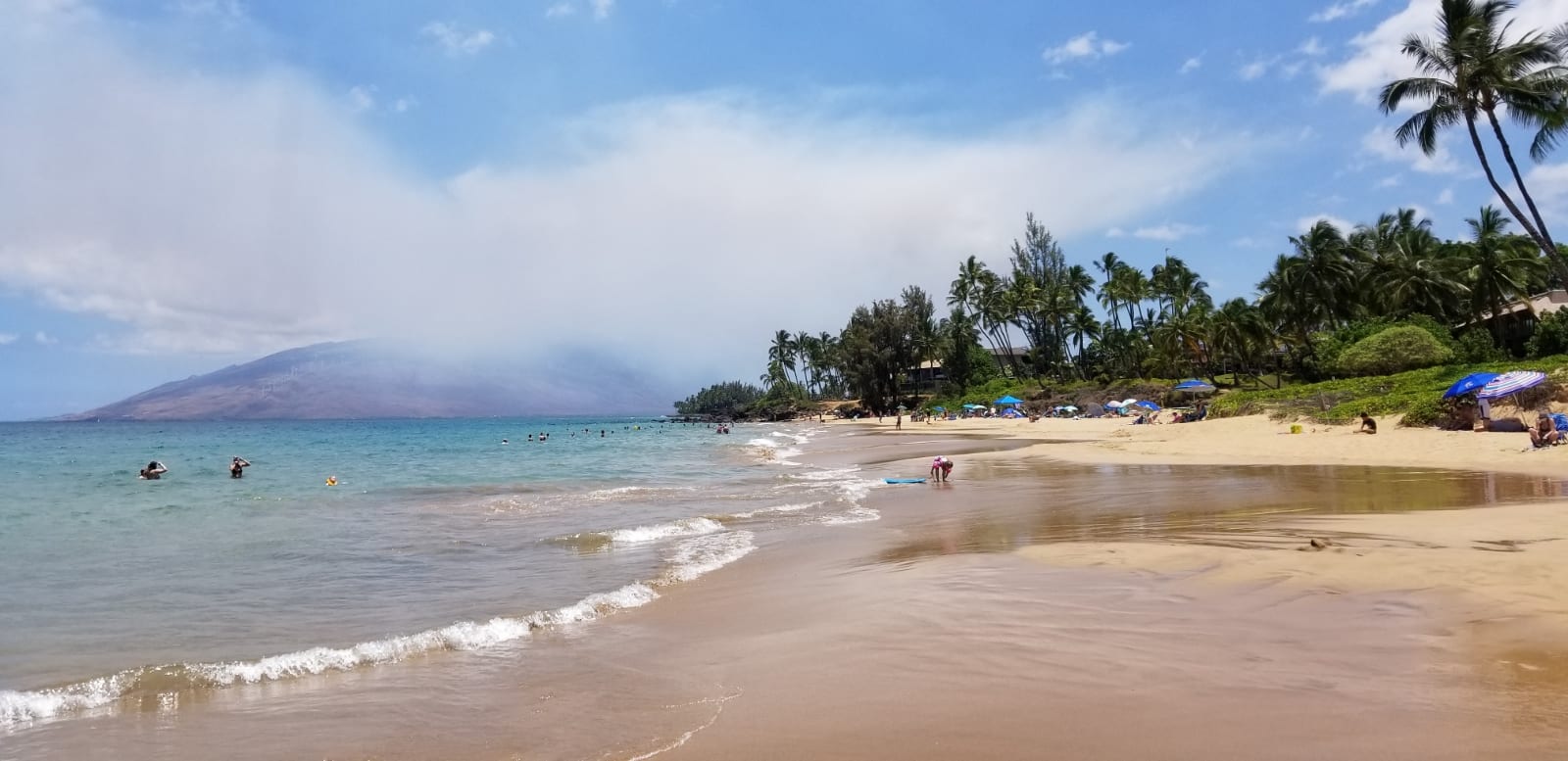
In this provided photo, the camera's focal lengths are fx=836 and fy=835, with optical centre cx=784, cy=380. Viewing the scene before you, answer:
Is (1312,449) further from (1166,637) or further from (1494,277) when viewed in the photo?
(1494,277)

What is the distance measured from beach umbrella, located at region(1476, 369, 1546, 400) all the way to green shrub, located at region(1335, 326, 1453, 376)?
2200 cm

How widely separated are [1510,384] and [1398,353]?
24.0 meters

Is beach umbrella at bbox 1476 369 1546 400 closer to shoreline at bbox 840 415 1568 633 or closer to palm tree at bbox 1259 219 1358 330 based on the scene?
shoreline at bbox 840 415 1568 633

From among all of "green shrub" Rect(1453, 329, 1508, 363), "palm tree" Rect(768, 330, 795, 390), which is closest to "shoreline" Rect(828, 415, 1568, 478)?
"green shrub" Rect(1453, 329, 1508, 363)

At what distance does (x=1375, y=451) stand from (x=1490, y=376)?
15.8 feet

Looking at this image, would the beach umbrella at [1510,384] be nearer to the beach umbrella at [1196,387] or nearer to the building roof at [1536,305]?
the building roof at [1536,305]

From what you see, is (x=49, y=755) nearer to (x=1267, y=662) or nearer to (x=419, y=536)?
(x=1267, y=662)

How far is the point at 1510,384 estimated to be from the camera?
23656 millimetres

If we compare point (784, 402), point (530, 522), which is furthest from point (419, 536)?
point (784, 402)

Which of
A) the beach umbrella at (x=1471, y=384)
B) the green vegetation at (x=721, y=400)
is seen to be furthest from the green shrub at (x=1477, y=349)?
the green vegetation at (x=721, y=400)

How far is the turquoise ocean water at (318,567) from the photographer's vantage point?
23.2ft

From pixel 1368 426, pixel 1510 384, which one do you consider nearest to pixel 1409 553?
pixel 1510 384

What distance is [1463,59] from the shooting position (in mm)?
29781

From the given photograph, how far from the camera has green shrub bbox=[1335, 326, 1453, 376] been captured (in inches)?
1736
